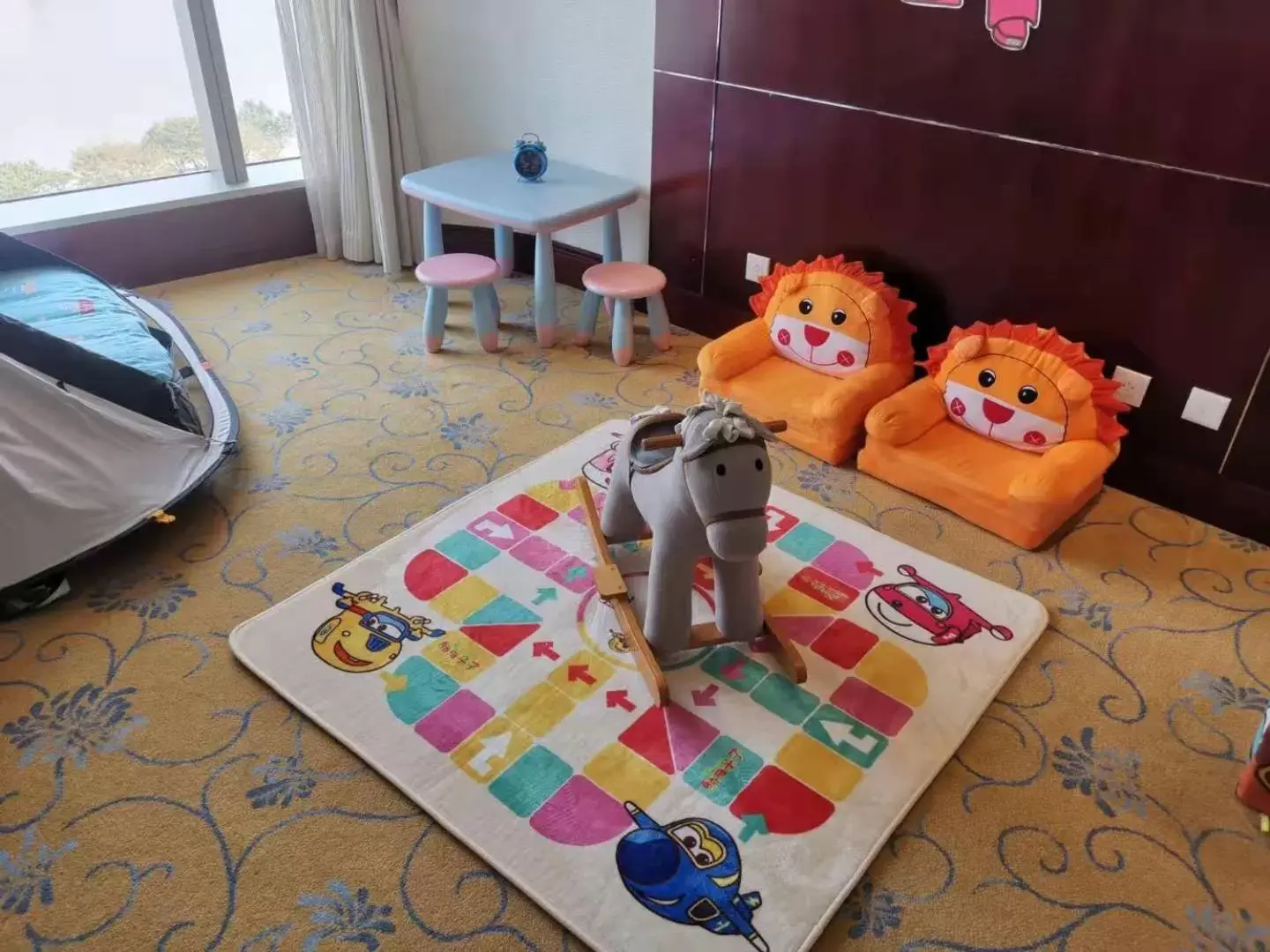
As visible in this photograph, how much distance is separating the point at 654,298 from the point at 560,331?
0.41m

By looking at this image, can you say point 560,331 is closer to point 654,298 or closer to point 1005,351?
point 654,298

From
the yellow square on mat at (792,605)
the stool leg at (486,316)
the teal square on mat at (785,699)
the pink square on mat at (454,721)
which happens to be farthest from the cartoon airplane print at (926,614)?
the stool leg at (486,316)

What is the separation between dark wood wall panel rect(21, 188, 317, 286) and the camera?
10.8ft

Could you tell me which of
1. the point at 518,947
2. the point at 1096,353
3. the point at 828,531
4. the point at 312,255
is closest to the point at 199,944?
the point at 518,947

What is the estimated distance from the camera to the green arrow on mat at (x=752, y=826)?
1.55 metres

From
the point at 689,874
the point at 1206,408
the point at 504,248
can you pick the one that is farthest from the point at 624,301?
the point at 689,874

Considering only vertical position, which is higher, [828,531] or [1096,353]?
[1096,353]

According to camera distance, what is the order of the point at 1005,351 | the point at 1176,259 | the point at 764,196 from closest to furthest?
1. the point at 1176,259
2. the point at 1005,351
3. the point at 764,196

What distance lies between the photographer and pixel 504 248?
3.53 metres

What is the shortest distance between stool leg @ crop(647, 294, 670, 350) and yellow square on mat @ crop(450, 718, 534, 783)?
1698mm

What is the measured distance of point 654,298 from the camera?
120 inches

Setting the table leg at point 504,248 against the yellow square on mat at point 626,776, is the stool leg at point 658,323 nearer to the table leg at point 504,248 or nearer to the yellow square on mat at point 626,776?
the table leg at point 504,248

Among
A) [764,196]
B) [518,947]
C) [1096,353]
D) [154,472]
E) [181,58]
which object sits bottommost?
[518,947]

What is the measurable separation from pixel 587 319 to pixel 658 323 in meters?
0.24
